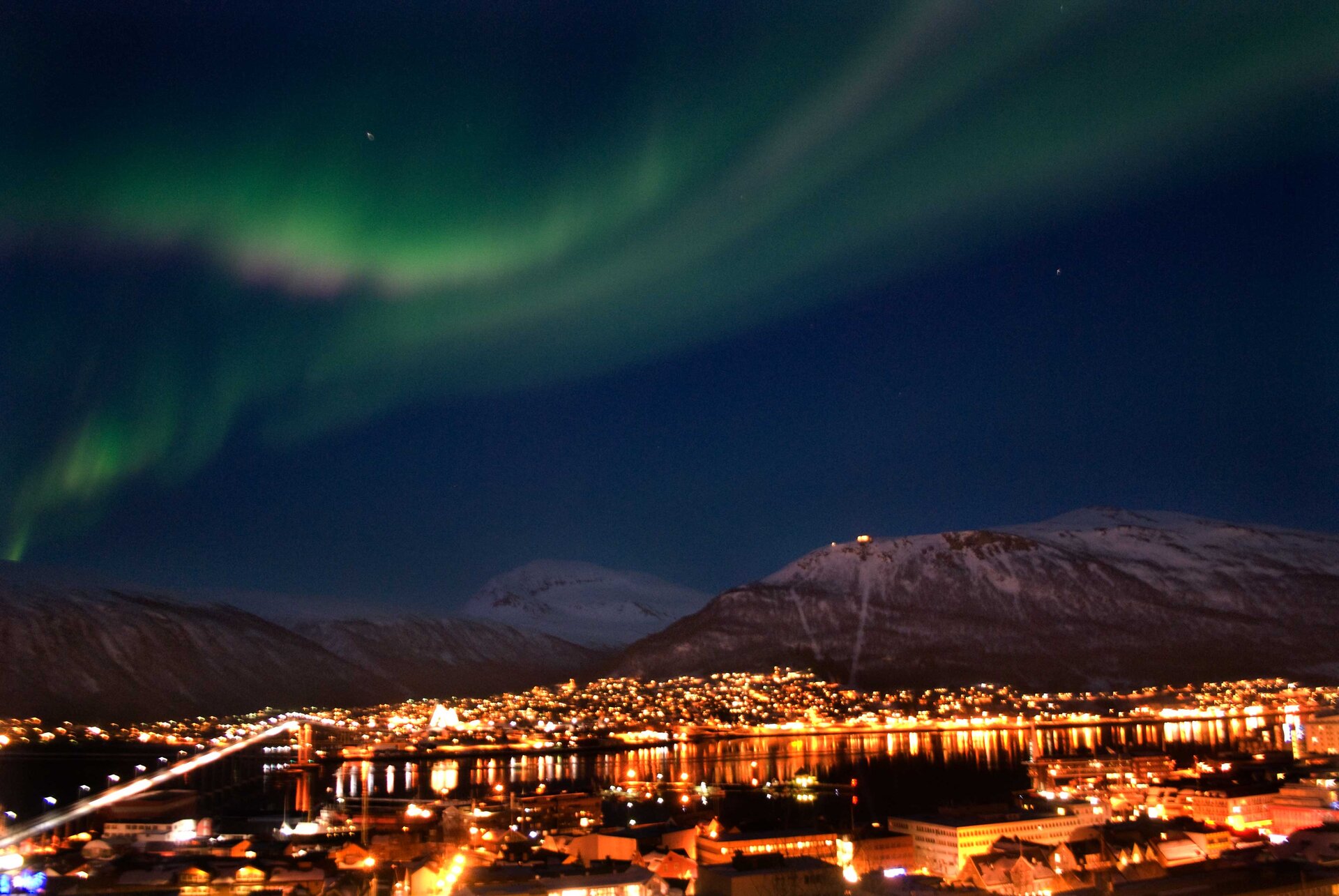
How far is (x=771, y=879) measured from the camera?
1199 cm

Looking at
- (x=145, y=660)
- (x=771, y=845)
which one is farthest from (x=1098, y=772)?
(x=145, y=660)

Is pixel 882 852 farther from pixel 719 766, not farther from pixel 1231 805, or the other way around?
pixel 719 766

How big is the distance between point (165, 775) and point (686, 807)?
14094 millimetres

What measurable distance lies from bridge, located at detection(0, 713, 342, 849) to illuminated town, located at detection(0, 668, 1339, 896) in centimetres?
15

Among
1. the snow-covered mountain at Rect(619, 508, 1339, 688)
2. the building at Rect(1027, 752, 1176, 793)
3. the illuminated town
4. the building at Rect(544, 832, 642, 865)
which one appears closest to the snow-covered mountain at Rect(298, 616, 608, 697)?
the snow-covered mountain at Rect(619, 508, 1339, 688)

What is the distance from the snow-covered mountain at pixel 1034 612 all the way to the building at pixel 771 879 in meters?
42.6

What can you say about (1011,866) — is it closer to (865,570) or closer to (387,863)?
(387,863)

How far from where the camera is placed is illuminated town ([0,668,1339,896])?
41.8 ft

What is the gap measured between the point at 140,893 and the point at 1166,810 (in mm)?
16827

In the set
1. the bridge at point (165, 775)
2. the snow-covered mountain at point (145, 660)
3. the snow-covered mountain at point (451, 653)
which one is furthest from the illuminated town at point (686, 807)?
the snow-covered mountain at point (451, 653)

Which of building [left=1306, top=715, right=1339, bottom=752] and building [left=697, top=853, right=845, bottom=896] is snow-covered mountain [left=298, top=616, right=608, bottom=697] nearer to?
building [left=1306, top=715, right=1339, bottom=752]

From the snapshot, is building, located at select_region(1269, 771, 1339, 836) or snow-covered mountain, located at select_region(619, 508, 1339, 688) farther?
snow-covered mountain, located at select_region(619, 508, 1339, 688)

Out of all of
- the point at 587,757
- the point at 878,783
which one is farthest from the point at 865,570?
the point at 878,783

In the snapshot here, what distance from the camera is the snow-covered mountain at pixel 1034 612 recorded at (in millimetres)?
56031
